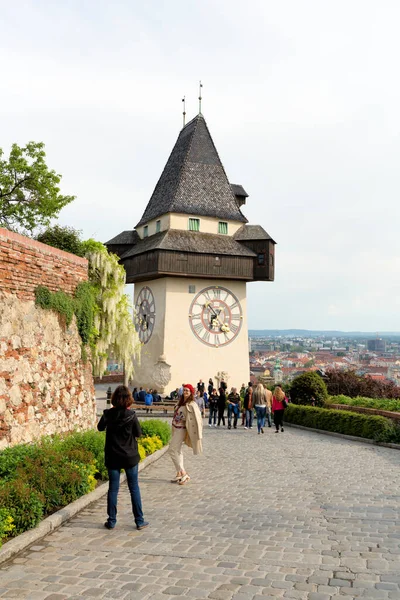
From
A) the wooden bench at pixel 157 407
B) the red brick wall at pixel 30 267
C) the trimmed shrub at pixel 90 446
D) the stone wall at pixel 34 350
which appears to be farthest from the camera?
the wooden bench at pixel 157 407

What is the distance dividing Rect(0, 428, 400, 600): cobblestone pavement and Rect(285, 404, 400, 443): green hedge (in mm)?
6042

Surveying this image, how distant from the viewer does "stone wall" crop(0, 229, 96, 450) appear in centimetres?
1042

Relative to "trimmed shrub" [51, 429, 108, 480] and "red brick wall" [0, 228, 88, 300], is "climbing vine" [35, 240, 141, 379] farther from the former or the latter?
"trimmed shrub" [51, 429, 108, 480]

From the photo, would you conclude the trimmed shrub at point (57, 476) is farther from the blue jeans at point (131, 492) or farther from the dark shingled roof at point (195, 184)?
the dark shingled roof at point (195, 184)

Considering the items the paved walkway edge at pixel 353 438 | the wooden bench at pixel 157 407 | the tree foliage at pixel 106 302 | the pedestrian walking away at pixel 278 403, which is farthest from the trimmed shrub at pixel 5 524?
the wooden bench at pixel 157 407

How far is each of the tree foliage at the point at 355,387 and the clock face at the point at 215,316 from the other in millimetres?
6654

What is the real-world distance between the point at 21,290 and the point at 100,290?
7948 mm

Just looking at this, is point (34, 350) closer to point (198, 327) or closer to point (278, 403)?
point (278, 403)

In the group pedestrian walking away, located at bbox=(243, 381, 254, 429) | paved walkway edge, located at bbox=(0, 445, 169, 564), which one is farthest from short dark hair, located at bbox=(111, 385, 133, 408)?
pedestrian walking away, located at bbox=(243, 381, 254, 429)

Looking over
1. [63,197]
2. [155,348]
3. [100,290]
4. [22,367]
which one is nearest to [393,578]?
[22,367]

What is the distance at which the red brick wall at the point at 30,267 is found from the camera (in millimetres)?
10555

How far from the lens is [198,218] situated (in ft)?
121

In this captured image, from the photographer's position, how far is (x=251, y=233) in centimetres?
3750

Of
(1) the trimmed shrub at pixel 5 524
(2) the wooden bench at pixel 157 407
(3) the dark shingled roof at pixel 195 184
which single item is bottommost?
(2) the wooden bench at pixel 157 407
